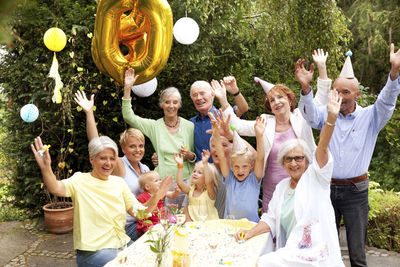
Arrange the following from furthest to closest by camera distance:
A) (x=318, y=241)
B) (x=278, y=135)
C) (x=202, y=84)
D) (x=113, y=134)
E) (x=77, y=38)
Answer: (x=113, y=134)
(x=77, y=38)
(x=202, y=84)
(x=278, y=135)
(x=318, y=241)

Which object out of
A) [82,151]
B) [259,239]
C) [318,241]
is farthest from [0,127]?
[318,241]

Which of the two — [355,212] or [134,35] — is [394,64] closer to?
[355,212]

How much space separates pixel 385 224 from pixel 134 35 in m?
3.50

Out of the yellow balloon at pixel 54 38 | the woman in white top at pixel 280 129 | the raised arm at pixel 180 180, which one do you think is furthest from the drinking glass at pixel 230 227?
the yellow balloon at pixel 54 38

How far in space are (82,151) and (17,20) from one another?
4.96 m

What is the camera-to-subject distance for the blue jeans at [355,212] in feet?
9.54

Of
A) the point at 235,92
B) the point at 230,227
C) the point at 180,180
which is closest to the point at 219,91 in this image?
the point at 235,92

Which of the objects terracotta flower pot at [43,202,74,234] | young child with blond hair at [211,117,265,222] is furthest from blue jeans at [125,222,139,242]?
terracotta flower pot at [43,202,74,234]

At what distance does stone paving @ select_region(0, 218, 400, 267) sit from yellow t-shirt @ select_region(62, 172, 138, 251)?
1.60 meters

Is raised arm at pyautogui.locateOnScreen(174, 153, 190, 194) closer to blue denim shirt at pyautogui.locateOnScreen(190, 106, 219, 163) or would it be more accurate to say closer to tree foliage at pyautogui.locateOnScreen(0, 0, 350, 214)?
blue denim shirt at pyautogui.locateOnScreen(190, 106, 219, 163)

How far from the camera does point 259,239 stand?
2.64 metres

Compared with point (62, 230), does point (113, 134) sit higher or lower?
higher

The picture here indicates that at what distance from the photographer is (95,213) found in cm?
275

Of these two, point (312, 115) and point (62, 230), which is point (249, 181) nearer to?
point (312, 115)
